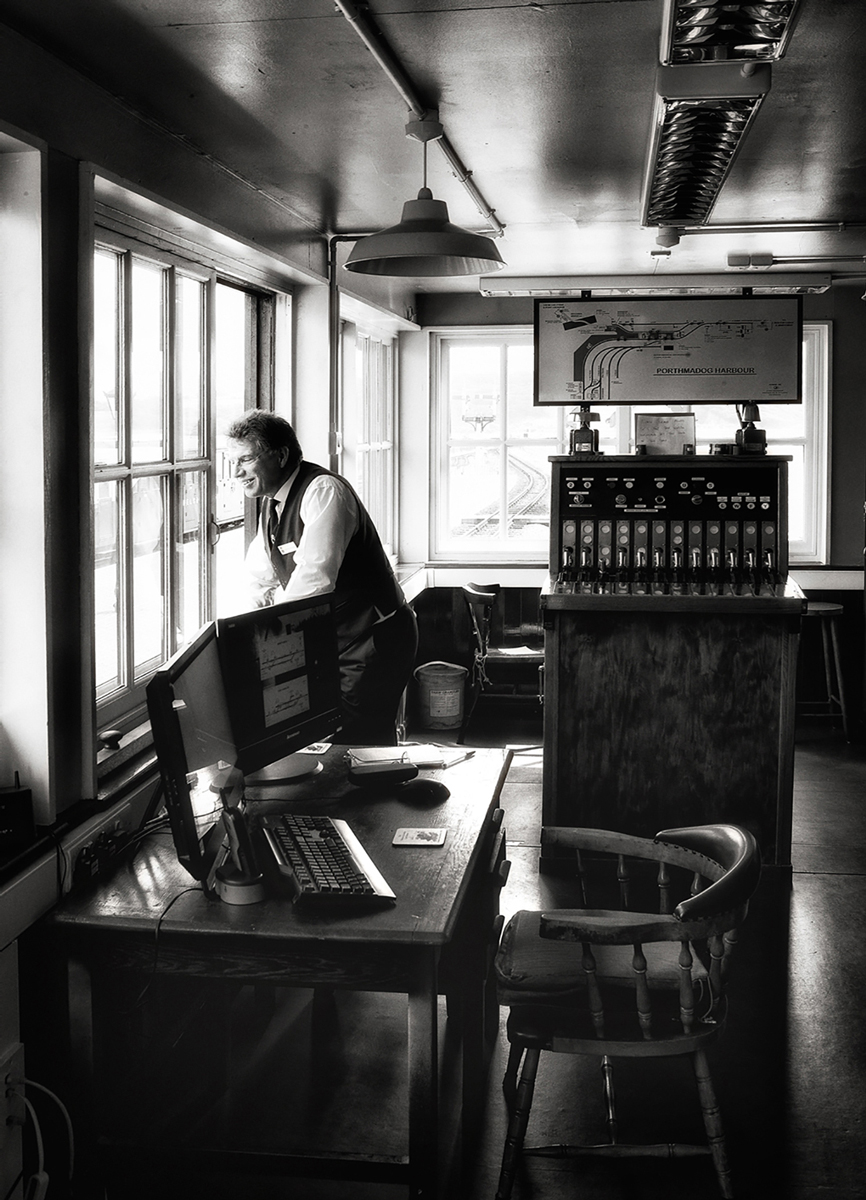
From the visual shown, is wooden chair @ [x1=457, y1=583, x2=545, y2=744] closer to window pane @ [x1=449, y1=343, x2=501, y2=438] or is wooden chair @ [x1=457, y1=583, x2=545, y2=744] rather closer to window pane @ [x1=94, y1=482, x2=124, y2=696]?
window pane @ [x1=449, y1=343, x2=501, y2=438]

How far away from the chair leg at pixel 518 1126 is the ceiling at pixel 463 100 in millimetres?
2329

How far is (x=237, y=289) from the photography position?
505cm

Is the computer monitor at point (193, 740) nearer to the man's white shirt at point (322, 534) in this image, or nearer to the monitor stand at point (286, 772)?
the monitor stand at point (286, 772)

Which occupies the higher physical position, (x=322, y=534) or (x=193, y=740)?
(x=322, y=534)

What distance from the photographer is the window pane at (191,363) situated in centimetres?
427

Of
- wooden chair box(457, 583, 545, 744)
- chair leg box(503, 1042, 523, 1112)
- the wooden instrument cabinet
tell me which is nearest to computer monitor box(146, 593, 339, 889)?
chair leg box(503, 1042, 523, 1112)

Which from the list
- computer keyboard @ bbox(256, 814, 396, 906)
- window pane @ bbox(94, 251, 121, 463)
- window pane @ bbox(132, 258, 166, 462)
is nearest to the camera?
computer keyboard @ bbox(256, 814, 396, 906)

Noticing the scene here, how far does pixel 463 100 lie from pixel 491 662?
4373mm

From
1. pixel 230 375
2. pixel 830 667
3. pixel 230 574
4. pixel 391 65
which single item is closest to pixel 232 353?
pixel 230 375

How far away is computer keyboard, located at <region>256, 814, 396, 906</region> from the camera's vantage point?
247 centimetres

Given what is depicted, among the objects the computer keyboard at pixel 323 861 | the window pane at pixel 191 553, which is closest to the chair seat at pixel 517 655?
the window pane at pixel 191 553

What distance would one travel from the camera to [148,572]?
402cm

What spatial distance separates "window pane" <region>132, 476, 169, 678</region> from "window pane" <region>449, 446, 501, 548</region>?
462 centimetres

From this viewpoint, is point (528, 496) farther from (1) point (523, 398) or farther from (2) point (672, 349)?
(2) point (672, 349)
